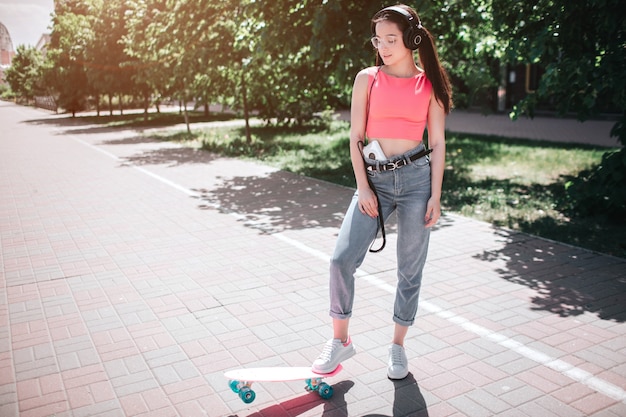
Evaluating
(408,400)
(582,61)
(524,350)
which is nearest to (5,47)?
(408,400)

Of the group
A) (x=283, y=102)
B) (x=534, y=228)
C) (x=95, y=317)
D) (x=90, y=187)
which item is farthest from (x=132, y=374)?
(x=283, y=102)

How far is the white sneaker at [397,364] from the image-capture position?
3639 mm

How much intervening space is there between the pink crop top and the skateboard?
4.92 ft

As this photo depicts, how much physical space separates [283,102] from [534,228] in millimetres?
17391

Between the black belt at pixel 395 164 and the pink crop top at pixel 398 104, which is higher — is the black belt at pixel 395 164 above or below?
below

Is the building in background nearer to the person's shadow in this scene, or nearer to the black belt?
the black belt

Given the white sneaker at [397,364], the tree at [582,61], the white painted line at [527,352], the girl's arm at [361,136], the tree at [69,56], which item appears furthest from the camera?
the tree at [69,56]

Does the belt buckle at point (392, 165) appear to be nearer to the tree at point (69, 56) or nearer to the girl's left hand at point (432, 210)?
the girl's left hand at point (432, 210)

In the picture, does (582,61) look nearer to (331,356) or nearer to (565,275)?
(565,275)

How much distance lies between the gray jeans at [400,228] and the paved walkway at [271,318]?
75 centimetres

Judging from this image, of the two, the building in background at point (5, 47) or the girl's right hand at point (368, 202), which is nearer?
the girl's right hand at point (368, 202)

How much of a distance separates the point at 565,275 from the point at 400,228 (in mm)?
3072

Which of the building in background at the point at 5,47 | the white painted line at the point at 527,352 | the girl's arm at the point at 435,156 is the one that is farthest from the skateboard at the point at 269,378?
the building in background at the point at 5,47

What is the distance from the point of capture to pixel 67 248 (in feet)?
22.6
